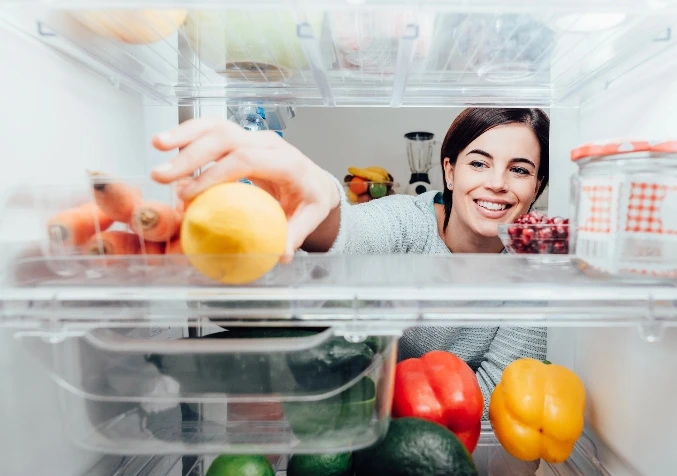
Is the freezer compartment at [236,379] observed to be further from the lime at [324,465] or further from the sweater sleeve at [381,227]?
the sweater sleeve at [381,227]

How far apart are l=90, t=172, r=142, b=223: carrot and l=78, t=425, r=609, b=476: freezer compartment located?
377 mm

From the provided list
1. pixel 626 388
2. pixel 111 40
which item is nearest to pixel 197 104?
pixel 111 40

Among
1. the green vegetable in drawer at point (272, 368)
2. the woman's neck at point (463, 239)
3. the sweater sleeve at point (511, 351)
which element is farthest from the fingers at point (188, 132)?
the woman's neck at point (463, 239)

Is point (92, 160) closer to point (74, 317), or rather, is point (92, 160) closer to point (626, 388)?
point (74, 317)

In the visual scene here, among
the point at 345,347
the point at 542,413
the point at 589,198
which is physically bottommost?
the point at 542,413

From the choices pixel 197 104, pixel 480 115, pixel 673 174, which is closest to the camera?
pixel 673 174

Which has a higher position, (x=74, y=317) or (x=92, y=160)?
(x=92, y=160)

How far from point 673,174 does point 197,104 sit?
0.68 metres

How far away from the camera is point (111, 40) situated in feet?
2.05

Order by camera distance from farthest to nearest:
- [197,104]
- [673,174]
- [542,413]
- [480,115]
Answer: [480,115], [197,104], [542,413], [673,174]

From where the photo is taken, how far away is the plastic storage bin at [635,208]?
1.55 feet

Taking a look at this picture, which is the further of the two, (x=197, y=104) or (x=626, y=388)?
(x=197, y=104)

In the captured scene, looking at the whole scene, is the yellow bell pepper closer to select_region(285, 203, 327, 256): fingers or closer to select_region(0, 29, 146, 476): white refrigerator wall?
select_region(285, 203, 327, 256): fingers

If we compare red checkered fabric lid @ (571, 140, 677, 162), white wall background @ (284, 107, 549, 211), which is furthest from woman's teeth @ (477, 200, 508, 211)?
white wall background @ (284, 107, 549, 211)
